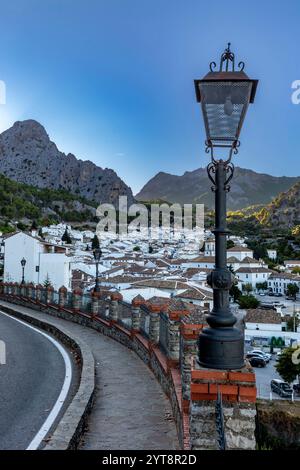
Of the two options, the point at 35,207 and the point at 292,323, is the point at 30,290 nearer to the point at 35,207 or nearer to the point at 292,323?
the point at 292,323

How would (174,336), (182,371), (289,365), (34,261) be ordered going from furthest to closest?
(34,261) < (289,365) < (174,336) < (182,371)

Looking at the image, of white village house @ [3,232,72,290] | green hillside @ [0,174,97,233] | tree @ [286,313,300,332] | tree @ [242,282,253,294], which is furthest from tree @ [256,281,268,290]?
white village house @ [3,232,72,290]

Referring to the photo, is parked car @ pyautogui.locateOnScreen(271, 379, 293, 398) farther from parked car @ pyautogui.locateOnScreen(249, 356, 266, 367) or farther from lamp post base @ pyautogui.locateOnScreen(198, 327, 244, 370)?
lamp post base @ pyautogui.locateOnScreen(198, 327, 244, 370)

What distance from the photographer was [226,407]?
3756 mm

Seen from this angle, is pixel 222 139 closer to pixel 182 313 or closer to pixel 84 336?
pixel 182 313

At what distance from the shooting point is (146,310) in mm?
10844

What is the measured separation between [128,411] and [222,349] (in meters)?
3.78

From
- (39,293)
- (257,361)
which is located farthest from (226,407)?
(257,361)

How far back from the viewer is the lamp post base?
4027 millimetres

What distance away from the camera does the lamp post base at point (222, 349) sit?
13.2 feet

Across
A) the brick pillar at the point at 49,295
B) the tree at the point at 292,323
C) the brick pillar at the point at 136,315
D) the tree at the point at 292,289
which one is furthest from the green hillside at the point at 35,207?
the brick pillar at the point at 136,315

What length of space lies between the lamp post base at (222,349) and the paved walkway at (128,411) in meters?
2.32

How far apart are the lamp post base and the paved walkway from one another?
2323 mm
